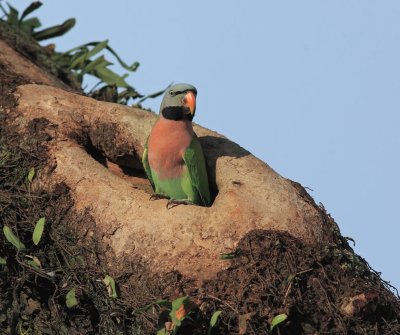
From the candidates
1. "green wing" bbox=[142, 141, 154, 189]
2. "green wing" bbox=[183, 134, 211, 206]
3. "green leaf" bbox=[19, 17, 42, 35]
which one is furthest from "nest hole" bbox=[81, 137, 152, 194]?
"green leaf" bbox=[19, 17, 42, 35]

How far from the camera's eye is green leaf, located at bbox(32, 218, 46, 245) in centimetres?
624

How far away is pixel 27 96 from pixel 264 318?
2.98 metres

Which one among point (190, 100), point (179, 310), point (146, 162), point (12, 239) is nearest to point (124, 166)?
point (146, 162)

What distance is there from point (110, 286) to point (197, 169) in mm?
1245

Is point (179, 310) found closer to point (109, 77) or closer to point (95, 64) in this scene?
point (109, 77)

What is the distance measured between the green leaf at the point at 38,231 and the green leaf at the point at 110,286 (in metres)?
0.58

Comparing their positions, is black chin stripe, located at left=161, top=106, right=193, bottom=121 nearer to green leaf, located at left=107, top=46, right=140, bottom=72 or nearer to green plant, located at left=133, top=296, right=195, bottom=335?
green plant, located at left=133, top=296, right=195, bottom=335

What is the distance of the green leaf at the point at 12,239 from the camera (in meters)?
6.20

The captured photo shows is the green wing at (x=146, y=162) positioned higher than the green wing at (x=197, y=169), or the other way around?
the green wing at (x=197, y=169)

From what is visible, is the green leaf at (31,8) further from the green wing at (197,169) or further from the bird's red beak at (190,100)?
the green wing at (197,169)

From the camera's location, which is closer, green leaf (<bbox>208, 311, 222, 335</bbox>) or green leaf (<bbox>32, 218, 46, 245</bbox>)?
green leaf (<bbox>208, 311, 222, 335</bbox>)

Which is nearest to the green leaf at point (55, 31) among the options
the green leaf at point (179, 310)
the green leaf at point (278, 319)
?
the green leaf at point (179, 310)

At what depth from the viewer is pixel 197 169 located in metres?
6.79

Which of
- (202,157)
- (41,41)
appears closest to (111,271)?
(202,157)
